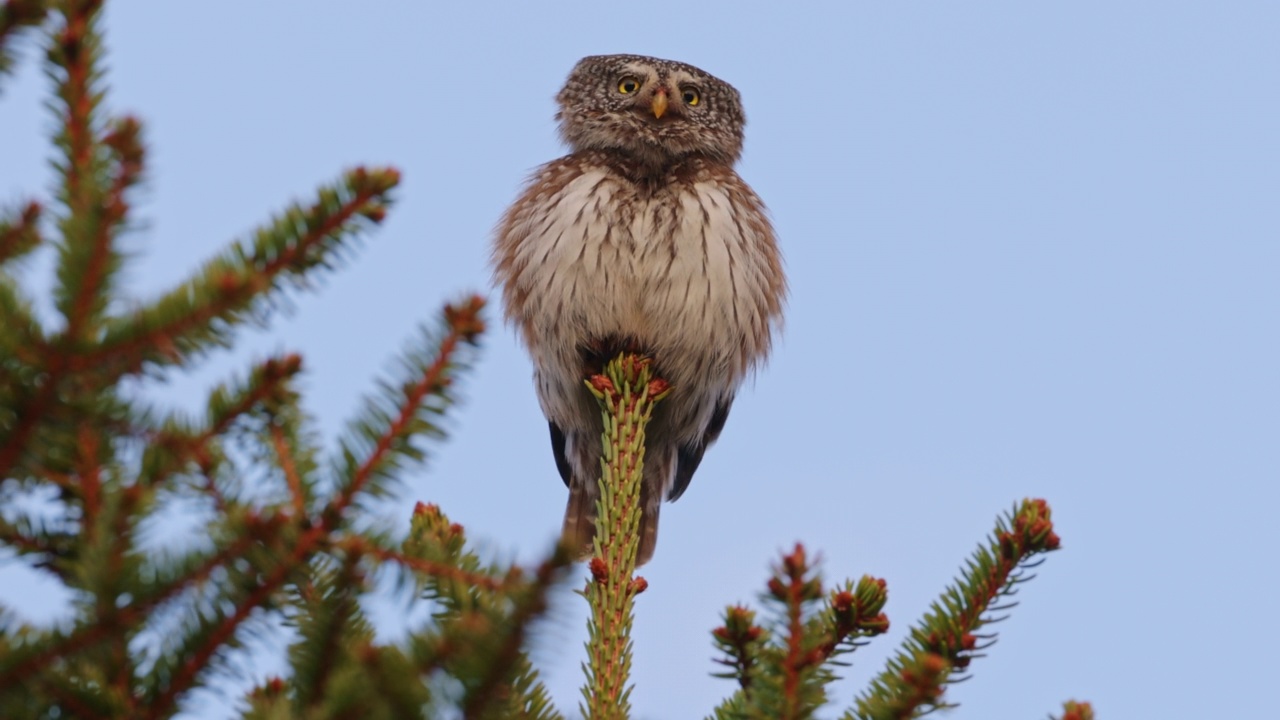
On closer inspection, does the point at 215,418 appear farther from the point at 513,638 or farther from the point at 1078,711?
the point at 1078,711

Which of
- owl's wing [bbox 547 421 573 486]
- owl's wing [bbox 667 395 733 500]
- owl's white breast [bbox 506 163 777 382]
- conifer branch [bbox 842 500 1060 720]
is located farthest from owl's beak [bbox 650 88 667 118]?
conifer branch [bbox 842 500 1060 720]

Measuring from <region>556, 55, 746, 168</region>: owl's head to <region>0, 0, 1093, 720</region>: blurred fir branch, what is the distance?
407cm

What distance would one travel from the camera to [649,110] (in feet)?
19.9

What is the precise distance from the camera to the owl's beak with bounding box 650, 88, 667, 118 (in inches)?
235

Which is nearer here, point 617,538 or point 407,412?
point 407,412

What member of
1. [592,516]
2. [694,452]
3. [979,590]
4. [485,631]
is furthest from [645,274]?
[485,631]

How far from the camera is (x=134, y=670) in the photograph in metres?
1.55

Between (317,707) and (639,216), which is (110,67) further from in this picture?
(639,216)

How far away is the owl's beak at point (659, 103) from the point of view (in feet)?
19.6

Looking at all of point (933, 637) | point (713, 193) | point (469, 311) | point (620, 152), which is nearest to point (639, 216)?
point (713, 193)

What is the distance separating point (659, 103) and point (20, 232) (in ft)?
14.7

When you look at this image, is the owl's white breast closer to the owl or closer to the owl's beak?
the owl

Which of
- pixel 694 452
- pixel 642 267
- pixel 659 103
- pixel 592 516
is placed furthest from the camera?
pixel 694 452

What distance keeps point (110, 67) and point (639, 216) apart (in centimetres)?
354
